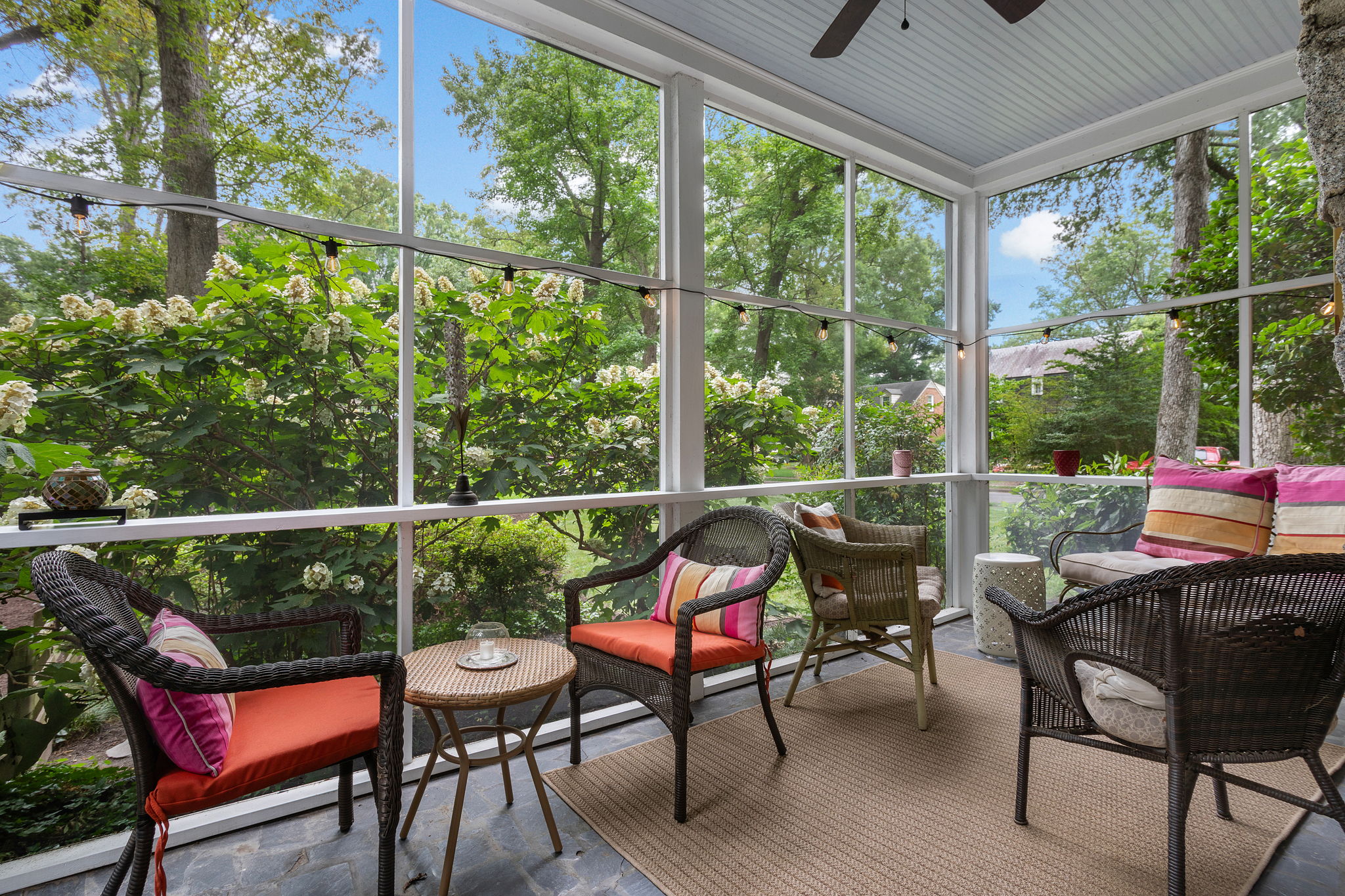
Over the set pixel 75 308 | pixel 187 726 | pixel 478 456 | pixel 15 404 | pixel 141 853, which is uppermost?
pixel 75 308

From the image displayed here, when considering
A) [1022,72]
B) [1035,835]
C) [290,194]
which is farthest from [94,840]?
[1022,72]

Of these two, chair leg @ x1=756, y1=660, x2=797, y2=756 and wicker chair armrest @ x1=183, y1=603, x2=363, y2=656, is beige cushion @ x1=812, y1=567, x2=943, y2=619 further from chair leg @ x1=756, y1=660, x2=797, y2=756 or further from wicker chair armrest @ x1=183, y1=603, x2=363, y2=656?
wicker chair armrest @ x1=183, y1=603, x2=363, y2=656

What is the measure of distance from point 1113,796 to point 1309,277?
2.95 m

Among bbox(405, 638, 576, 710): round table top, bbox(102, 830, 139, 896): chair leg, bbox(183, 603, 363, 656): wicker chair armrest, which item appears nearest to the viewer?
bbox(102, 830, 139, 896): chair leg

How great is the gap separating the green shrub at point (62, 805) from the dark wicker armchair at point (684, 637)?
142 centimetres

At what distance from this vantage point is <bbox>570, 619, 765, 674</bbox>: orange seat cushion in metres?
2.30

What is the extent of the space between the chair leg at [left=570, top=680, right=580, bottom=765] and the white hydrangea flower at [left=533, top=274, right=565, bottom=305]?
165cm

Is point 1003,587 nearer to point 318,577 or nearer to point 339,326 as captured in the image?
point 318,577

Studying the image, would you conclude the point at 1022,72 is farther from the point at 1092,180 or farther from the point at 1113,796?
the point at 1113,796

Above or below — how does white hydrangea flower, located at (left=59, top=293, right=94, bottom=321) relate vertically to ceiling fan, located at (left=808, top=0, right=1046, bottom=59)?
below

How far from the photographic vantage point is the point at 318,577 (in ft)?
7.77

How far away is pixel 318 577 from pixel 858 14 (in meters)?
2.88

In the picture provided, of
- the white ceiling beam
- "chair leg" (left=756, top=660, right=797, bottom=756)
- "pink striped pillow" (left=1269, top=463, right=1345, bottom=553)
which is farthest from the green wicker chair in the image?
the white ceiling beam

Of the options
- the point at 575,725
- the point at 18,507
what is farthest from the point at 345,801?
the point at 18,507
